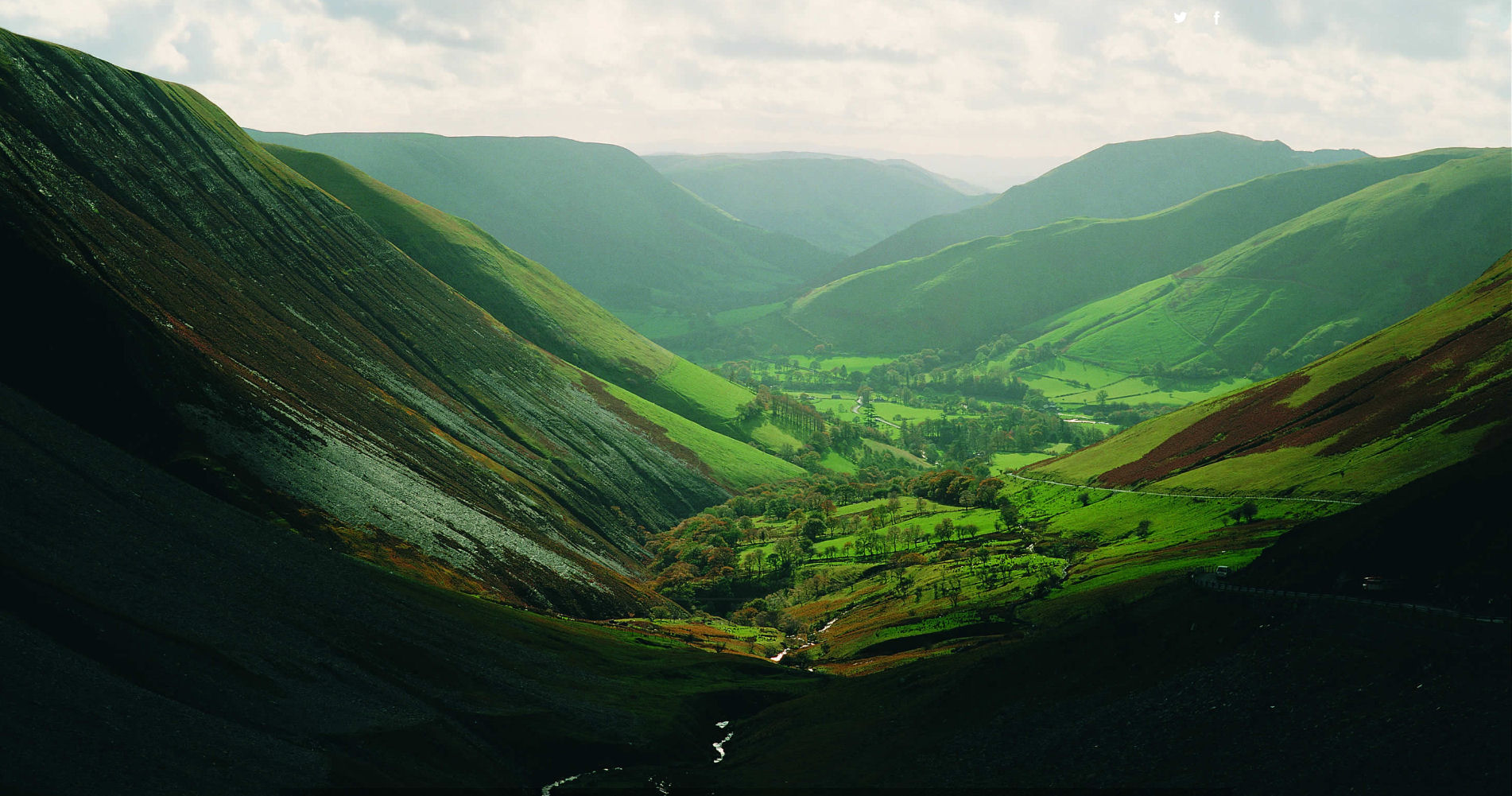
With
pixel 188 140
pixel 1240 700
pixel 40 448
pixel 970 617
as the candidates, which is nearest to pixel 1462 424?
pixel 970 617

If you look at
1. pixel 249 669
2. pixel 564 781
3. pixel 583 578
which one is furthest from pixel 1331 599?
pixel 583 578

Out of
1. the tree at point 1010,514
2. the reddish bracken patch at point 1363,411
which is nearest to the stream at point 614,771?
the reddish bracken patch at point 1363,411

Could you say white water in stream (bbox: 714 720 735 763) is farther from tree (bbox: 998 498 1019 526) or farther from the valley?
tree (bbox: 998 498 1019 526)

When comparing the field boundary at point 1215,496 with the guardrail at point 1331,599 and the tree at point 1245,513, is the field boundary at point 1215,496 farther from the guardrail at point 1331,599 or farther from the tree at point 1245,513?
the guardrail at point 1331,599

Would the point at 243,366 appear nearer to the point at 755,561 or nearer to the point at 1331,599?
the point at 755,561

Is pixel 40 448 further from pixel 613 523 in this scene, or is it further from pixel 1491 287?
pixel 1491 287

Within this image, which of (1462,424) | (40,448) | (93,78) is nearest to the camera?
(40,448)
